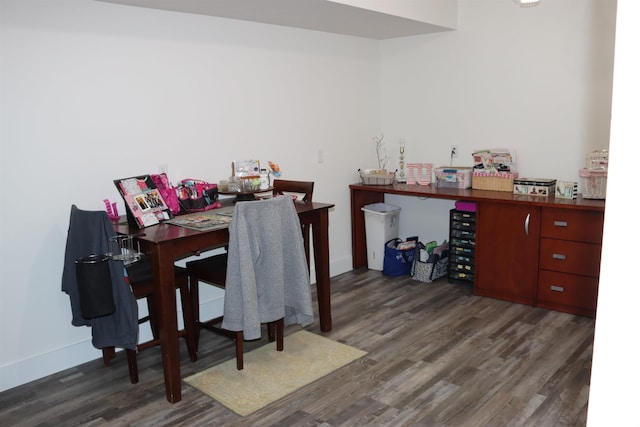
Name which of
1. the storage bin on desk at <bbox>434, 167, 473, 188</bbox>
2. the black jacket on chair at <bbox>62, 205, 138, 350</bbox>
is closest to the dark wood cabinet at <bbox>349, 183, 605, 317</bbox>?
the storage bin on desk at <bbox>434, 167, 473, 188</bbox>

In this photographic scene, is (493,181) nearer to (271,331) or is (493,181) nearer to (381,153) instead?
(381,153)

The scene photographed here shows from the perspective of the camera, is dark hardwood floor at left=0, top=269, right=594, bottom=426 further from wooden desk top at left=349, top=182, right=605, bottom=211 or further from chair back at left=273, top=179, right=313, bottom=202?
chair back at left=273, top=179, right=313, bottom=202

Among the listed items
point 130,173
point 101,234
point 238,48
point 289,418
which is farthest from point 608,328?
point 238,48

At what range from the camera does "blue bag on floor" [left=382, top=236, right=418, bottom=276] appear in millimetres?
4551

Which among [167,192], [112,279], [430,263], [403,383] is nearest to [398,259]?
[430,263]

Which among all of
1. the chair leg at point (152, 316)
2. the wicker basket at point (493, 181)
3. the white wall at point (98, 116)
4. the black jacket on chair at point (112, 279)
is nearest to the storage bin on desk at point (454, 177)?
the wicker basket at point (493, 181)

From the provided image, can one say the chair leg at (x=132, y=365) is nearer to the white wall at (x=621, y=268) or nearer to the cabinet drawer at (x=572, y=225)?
the white wall at (x=621, y=268)

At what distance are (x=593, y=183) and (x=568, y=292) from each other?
751mm

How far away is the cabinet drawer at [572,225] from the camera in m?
3.42

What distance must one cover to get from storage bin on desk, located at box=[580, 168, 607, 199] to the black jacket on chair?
297cm

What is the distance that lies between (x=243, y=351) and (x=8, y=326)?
1.27 meters

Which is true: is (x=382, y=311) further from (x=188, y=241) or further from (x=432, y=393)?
(x=188, y=241)

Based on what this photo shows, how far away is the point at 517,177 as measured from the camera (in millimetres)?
4199

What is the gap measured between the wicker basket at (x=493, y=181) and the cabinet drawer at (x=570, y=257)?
62 cm
